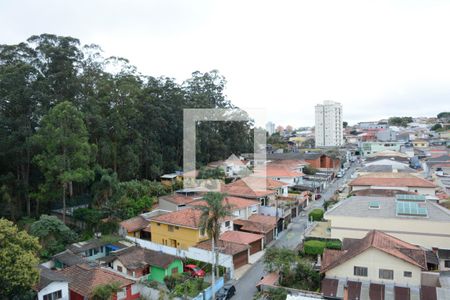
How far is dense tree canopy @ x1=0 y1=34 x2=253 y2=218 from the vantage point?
23042 millimetres

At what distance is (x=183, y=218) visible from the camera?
22453mm

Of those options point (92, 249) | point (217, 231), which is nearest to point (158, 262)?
point (217, 231)

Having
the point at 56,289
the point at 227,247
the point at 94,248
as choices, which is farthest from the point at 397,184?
the point at 56,289

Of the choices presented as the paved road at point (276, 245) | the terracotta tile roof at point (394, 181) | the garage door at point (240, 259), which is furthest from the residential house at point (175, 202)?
the terracotta tile roof at point (394, 181)

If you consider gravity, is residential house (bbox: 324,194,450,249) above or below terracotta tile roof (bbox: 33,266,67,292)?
above

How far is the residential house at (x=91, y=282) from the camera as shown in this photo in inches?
615

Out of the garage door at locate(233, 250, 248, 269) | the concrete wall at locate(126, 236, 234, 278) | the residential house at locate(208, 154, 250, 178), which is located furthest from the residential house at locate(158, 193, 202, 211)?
the residential house at locate(208, 154, 250, 178)

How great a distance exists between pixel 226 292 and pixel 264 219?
10.2m

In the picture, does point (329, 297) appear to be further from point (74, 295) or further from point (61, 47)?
point (61, 47)

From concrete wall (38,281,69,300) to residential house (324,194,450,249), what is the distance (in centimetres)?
1514

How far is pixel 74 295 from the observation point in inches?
629

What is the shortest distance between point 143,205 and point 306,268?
51.1ft

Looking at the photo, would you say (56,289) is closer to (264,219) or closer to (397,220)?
(264,219)

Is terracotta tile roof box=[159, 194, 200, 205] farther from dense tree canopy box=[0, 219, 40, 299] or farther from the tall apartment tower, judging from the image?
the tall apartment tower
